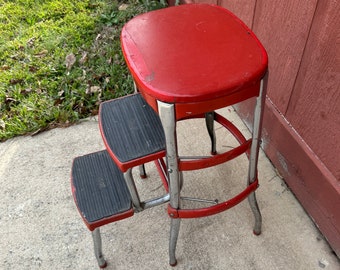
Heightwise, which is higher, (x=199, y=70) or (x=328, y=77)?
(x=199, y=70)

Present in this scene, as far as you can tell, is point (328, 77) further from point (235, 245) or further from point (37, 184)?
point (37, 184)

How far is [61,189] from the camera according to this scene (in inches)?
88.8

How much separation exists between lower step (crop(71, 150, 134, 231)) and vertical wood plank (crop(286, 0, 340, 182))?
986 mm

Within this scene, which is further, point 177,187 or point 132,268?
point 132,268

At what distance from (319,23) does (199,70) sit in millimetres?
717

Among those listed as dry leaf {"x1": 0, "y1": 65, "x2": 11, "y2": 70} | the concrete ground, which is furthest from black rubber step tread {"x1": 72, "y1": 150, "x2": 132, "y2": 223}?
dry leaf {"x1": 0, "y1": 65, "x2": 11, "y2": 70}

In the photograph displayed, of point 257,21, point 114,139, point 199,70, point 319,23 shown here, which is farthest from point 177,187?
point 257,21

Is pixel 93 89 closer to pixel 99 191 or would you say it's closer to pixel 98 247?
pixel 99 191

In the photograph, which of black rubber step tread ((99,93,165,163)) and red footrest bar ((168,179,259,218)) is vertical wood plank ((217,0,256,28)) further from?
red footrest bar ((168,179,259,218))

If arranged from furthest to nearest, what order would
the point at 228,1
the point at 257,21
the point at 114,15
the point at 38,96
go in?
the point at 114,15 < the point at 38,96 < the point at 228,1 < the point at 257,21

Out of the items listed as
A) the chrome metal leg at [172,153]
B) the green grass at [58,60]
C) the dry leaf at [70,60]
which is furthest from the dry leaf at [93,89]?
the chrome metal leg at [172,153]

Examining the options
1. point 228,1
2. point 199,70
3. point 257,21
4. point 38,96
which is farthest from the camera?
A: point 38,96

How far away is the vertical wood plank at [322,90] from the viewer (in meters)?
1.54

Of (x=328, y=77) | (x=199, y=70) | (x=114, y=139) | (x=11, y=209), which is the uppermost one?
(x=199, y=70)
